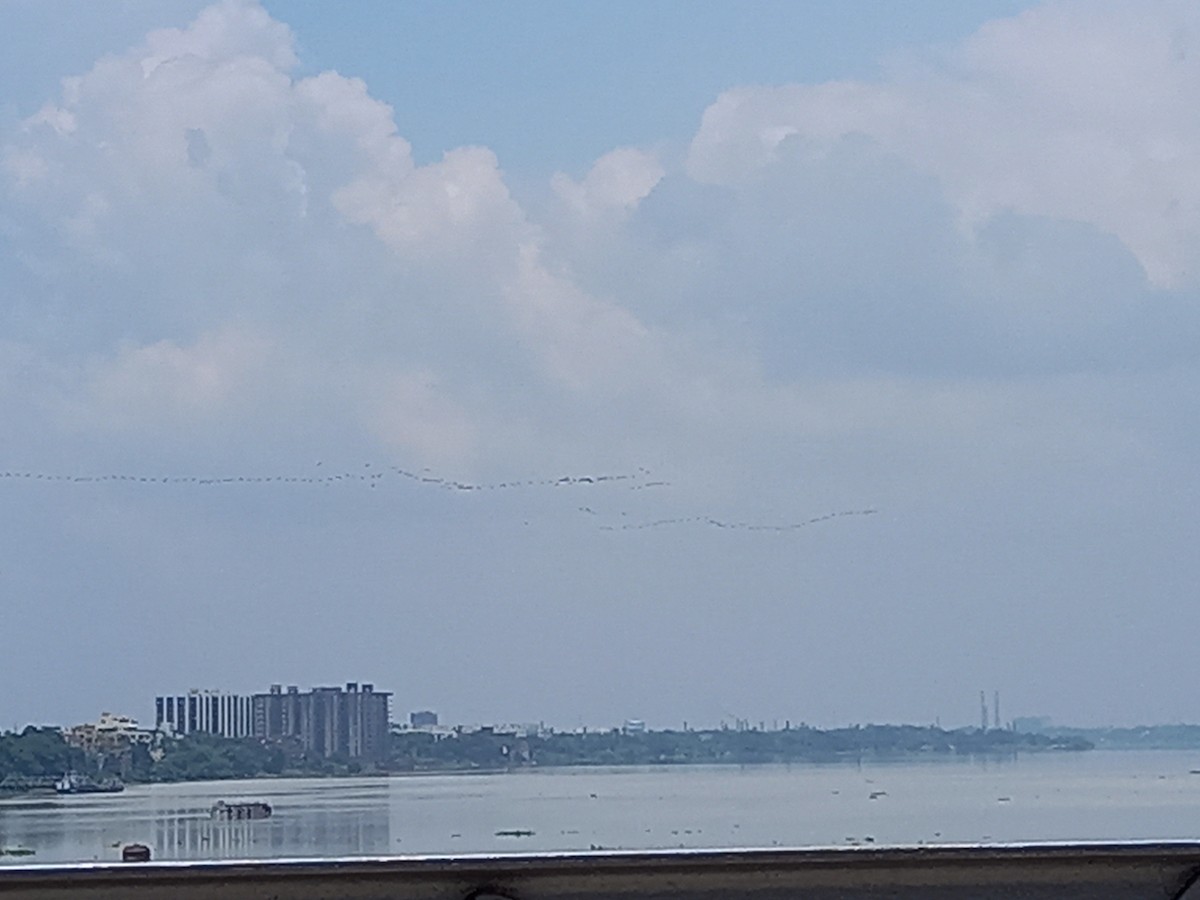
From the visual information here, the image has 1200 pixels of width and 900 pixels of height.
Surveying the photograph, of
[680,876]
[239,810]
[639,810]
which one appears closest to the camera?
[680,876]

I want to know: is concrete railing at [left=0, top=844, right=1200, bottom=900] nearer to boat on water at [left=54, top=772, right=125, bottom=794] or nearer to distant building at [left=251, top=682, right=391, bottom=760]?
boat on water at [left=54, top=772, right=125, bottom=794]

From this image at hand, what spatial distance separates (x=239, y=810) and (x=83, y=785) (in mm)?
693

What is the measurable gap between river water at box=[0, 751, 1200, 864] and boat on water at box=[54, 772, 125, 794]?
57 millimetres

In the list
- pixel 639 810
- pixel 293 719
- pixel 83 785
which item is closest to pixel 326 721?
pixel 293 719

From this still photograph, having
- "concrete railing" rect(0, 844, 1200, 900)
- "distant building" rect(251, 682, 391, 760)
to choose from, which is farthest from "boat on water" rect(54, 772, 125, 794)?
"concrete railing" rect(0, 844, 1200, 900)

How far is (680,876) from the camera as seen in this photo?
190 cm

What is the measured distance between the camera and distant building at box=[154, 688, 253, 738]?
3.55m

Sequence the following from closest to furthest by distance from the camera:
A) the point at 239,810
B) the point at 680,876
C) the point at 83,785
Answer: the point at 680,876, the point at 239,810, the point at 83,785

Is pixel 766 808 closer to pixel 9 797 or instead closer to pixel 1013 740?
pixel 9 797

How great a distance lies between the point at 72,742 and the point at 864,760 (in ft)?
5.33

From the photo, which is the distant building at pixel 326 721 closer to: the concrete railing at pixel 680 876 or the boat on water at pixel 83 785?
the boat on water at pixel 83 785

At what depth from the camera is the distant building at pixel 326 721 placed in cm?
354

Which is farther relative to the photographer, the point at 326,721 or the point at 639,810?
the point at 326,721

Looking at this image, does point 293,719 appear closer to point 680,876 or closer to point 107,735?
point 107,735
